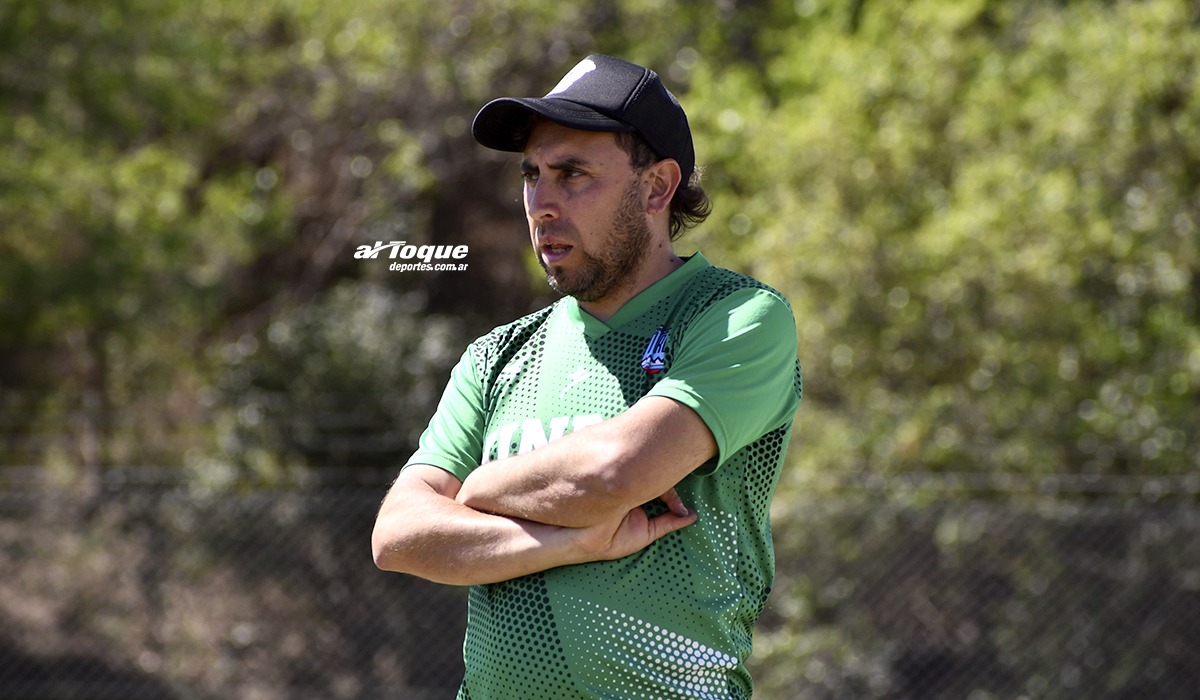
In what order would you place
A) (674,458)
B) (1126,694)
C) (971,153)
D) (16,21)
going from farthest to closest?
(16,21) → (971,153) → (1126,694) → (674,458)

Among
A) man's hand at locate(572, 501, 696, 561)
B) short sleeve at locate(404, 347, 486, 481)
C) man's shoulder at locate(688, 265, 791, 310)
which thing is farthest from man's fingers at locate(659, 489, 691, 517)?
short sleeve at locate(404, 347, 486, 481)

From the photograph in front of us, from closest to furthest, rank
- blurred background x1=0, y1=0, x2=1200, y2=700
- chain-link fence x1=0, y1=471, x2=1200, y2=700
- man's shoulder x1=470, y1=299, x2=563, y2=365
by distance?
man's shoulder x1=470, y1=299, x2=563, y2=365, chain-link fence x1=0, y1=471, x2=1200, y2=700, blurred background x1=0, y1=0, x2=1200, y2=700

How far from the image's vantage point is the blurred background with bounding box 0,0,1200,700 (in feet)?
22.8

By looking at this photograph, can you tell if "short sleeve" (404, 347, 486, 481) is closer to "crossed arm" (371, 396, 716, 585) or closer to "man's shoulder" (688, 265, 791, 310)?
"crossed arm" (371, 396, 716, 585)

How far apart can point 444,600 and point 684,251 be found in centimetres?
251

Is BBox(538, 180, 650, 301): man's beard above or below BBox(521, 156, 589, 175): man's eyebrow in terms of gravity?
below

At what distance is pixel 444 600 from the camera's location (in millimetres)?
7898

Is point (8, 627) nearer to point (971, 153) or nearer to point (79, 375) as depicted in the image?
point (79, 375)

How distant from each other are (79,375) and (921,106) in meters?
6.45

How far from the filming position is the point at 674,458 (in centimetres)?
209

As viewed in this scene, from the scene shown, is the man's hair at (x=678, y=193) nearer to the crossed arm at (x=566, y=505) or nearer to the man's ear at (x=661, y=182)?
the man's ear at (x=661, y=182)

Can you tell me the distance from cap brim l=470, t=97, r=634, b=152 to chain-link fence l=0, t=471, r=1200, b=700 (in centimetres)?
504

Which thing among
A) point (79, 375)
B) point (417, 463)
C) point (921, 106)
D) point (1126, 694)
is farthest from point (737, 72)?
point (417, 463)

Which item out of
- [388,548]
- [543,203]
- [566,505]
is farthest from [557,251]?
[388,548]
